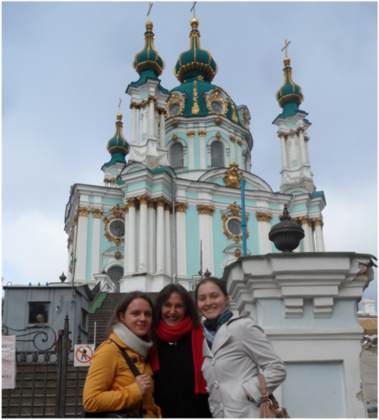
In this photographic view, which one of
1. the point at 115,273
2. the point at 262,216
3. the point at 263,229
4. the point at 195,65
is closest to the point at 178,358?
the point at 115,273

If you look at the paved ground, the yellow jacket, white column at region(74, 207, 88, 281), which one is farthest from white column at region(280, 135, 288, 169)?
the yellow jacket

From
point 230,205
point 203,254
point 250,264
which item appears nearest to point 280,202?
point 230,205

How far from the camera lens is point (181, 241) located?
3088 cm

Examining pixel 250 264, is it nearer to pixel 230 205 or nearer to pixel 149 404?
pixel 149 404

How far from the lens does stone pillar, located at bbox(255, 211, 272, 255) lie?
3244 cm

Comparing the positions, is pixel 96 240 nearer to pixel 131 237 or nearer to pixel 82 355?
pixel 131 237

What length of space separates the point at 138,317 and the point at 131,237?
26.1m

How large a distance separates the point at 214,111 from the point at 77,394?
31654mm

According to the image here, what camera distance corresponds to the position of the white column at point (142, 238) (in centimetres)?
2845

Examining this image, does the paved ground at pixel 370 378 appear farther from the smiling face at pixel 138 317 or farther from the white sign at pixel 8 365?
the white sign at pixel 8 365

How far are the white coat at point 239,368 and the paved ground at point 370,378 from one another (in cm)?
203

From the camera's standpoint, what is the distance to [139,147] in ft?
106

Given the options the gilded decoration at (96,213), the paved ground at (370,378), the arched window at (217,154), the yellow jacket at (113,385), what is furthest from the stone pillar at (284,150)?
the yellow jacket at (113,385)

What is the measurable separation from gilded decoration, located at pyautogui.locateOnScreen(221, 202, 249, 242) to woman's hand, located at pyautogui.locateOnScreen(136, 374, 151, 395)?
94.7 ft
